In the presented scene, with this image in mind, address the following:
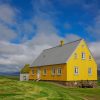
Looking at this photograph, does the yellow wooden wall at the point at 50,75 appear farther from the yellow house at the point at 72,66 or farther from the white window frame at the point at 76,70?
the white window frame at the point at 76,70

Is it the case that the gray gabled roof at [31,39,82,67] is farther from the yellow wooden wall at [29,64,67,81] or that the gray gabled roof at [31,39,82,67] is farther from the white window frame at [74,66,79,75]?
the white window frame at [74,66,79,75]

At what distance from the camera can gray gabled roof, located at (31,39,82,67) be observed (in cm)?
5779

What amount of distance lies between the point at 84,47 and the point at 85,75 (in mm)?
6729

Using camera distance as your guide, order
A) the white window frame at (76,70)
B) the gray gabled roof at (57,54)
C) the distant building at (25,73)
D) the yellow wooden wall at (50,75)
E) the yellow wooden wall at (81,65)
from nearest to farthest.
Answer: the yellow wooden wall at (81,65) < the yellow wooden wall at (50,75) < the white window frame at (76,70) < the gray gabled roof at (57,54) < the distant building at (25,73)

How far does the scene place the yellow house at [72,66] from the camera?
183 ft

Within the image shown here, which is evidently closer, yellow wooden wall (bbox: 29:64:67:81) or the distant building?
yellow wooden wall (bbox: 29:64:67:81)

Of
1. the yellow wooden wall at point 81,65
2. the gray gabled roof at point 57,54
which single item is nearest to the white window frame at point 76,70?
the yellow wooden wall at point 81,65

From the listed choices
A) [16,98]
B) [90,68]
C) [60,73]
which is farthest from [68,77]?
[16,98]

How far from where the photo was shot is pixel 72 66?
56.0 m

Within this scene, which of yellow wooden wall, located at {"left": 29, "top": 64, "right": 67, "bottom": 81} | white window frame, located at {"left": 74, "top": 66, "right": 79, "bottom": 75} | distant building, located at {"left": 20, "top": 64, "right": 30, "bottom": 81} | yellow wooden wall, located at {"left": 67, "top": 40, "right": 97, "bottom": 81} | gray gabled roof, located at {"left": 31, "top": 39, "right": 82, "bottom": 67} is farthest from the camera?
distant building, located at {"left": 20, "top": 64, "right": 30, "bottom": 81}

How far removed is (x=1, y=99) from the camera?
23.8 meters

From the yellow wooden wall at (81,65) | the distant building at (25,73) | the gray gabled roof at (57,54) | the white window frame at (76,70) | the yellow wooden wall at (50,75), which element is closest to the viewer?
the yellow wooden wall at (81,65)

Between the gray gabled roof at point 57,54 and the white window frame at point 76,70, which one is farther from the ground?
the gray gabled roof at point 57,54

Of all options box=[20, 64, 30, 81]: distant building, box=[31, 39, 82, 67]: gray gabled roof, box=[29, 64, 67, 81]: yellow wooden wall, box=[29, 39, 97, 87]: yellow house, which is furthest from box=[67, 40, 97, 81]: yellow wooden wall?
box=[20, 64, 30, 81]: distant building
